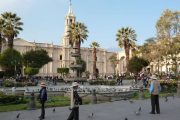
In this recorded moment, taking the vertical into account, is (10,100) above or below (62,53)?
below

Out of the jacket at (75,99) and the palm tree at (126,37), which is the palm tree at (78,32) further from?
the jacket at (75,99)

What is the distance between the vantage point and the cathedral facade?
327 feet

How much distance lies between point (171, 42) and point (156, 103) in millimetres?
35049

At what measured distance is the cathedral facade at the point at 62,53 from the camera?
99.6 meters

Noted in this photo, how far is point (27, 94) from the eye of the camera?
2467 cm

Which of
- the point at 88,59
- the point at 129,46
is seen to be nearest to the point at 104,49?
→ the point at 88,59

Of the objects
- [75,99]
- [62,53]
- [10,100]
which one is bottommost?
[10,100]

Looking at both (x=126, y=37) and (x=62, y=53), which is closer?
(x=126, y=37)

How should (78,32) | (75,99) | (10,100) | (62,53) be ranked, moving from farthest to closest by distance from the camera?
1. (62,53)
2. (78,32)
3. (10,100)
4. (75,99)

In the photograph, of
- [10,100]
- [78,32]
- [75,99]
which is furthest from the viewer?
[78,32]

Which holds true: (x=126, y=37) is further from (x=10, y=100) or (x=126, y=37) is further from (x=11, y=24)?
(x=10, y=100)

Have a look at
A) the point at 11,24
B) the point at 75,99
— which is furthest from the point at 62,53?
the point at 75,99

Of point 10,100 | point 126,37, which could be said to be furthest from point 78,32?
point 10,100

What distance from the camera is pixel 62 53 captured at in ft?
350
